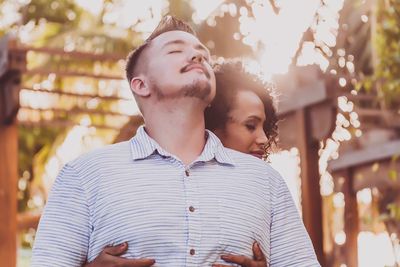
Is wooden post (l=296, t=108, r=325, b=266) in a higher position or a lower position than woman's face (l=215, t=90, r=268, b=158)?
higher

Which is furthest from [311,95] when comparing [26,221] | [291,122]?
[26,221]

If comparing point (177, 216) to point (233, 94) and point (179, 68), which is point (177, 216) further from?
point (233, 94)

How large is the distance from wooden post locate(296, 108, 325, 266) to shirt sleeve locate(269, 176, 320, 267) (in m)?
4.60

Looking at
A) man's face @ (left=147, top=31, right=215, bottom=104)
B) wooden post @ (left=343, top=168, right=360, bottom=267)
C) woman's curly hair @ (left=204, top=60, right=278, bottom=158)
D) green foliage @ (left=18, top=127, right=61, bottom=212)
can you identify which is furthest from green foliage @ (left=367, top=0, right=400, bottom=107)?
green foliage @ (left=18, top=127, right=61, bottom=212)

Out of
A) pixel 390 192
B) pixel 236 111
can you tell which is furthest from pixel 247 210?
pixel 390 192

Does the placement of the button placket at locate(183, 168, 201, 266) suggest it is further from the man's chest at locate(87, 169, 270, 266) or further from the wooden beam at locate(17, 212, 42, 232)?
the wooden beam at locate(17, 212, 42, 232)

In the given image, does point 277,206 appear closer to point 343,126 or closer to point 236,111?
point 236,111

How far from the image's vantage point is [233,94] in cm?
306

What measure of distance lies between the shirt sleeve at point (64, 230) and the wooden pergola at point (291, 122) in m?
4.17

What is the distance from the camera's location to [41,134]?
18.0m

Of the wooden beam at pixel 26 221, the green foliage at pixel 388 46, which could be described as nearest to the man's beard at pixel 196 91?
the green foliage at pixel 388 46

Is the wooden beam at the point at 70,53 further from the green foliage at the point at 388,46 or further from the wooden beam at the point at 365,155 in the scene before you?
the wooden beam at the point at 365,155

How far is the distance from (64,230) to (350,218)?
25.6ft

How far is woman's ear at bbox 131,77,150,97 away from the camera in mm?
2447
